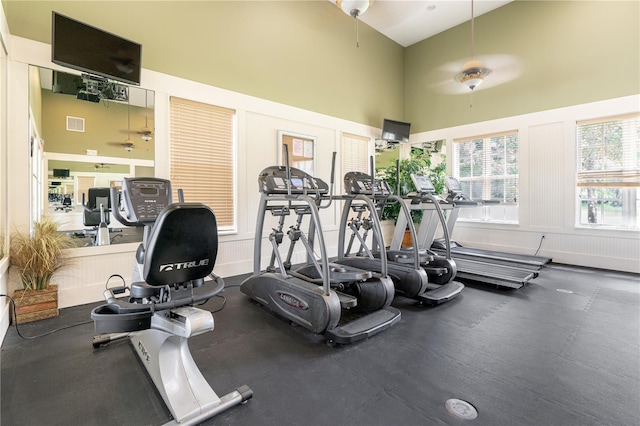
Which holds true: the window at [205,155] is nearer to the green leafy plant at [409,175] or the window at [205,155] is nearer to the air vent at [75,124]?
the air vent at [75,124]

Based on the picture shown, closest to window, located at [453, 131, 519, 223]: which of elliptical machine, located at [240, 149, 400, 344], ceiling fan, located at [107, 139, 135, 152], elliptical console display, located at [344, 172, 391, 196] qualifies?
elliptical console display, located at [344, 172, 391, 196]

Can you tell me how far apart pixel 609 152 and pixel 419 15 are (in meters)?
4.64

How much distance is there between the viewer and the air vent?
345 cm

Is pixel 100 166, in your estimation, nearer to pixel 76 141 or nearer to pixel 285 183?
pixel 76 141

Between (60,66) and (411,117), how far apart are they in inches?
280

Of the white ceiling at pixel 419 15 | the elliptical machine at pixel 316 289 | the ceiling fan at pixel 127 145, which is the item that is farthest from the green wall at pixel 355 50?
the elliptical machine at pixel 316 289

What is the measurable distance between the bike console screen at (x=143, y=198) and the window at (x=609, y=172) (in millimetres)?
6831

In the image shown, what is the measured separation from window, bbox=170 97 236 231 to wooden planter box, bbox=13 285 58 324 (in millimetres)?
1845

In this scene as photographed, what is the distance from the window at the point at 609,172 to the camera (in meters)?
5.01

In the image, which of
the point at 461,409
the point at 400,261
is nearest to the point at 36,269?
the point at 461,409

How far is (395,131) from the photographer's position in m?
7.24

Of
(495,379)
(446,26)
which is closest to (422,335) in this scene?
(495,379)

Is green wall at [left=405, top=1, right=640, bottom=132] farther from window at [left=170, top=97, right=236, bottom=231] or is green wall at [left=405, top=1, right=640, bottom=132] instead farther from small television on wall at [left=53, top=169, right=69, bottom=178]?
small television on wall at [left=53, top=169, right=69, bottom=178]

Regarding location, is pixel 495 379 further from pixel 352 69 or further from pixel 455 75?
pixel 455 75
